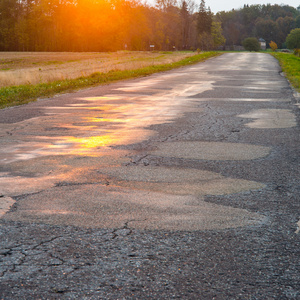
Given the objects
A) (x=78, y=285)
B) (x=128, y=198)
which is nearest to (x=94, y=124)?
(x=128, y=198)

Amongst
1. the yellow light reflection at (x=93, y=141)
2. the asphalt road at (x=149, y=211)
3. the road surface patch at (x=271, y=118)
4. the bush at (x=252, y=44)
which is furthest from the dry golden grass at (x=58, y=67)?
the bush at (x=252, y=44)

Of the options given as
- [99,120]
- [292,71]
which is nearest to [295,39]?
[292,71]

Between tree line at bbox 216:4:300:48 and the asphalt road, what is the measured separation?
157 m

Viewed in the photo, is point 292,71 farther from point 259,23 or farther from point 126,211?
point 259,23

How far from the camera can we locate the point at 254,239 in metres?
3.94

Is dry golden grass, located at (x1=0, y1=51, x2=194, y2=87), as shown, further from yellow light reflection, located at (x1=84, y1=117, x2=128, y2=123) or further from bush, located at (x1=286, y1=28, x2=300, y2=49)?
bush, located at (x1=286, y1=28, x2=300, y2=49)

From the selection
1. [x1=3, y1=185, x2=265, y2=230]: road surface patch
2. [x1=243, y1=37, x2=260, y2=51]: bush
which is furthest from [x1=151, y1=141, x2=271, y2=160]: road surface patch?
Result: [x1=243, y1=37, x2=260, y2=51]: bush

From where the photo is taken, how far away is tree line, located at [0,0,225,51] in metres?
110

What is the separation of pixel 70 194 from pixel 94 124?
5.36m

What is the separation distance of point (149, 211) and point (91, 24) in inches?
4790

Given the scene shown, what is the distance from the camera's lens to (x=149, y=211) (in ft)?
15.2

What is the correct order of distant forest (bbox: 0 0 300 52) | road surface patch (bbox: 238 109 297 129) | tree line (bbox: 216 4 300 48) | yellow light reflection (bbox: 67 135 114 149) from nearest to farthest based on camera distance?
yellow light reflection (bbox: 67 135 114 149)
road surface patch (bbox: 238 109 297 129)
distant forest (bbox: 0 0 300 52)
tree line (bbox: 216 4 300 48)

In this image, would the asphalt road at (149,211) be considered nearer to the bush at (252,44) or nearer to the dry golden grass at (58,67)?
the dry golden grass at (58,67)

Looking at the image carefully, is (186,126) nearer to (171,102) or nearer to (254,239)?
(171,102)
